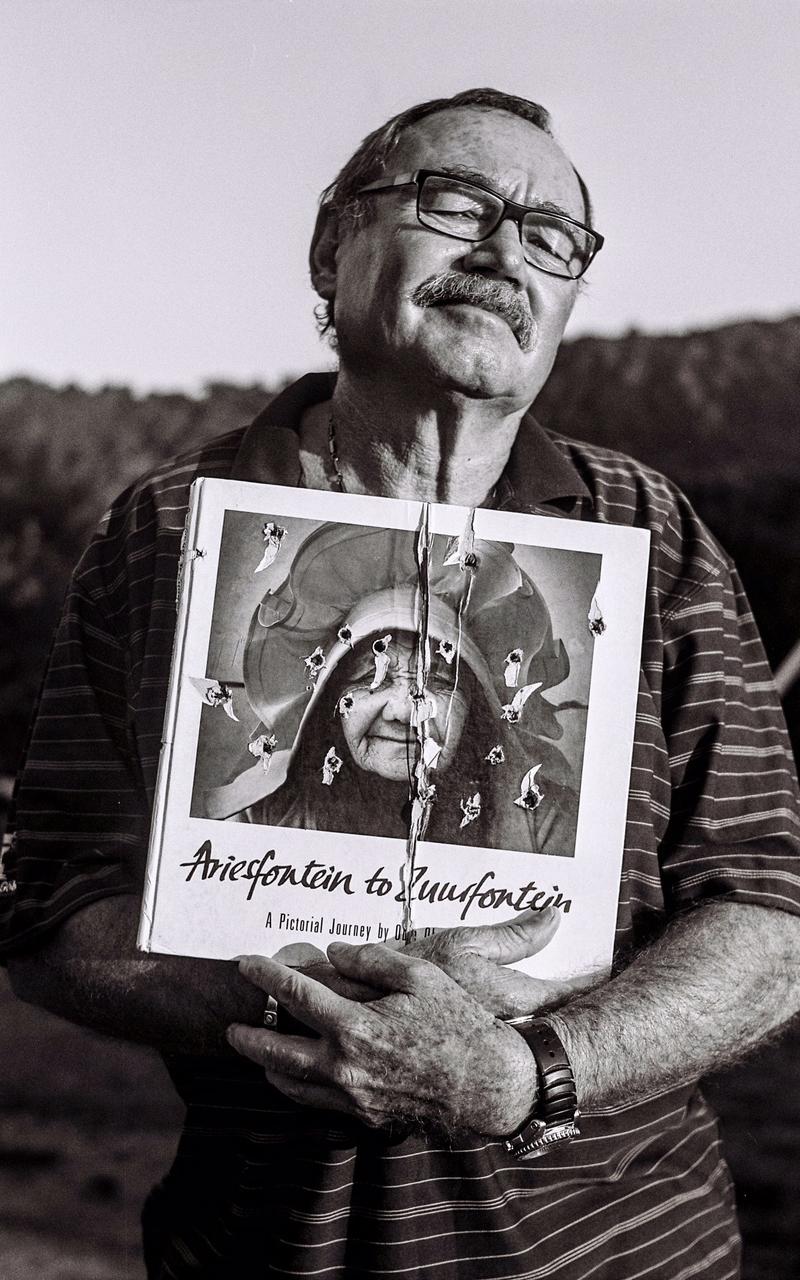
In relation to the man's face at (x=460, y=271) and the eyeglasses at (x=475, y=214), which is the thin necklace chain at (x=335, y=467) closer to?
the man's face at (x=460, y=271)

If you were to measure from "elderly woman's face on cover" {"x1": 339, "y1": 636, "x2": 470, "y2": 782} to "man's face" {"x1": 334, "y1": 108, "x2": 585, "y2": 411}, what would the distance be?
11.7 inches

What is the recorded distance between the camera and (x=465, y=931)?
3.21 feet

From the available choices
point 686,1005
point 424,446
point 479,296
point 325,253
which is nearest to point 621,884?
point 686,1005

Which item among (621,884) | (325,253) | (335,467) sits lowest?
(621,884)

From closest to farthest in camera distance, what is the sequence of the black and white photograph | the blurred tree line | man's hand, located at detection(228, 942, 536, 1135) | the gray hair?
1. man's hand, located at detection(228, 942, 536, 1135)
2. the black and white photograph
3. the gray hair
4. the blurred tree line

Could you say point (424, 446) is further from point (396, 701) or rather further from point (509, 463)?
point (396, 701)

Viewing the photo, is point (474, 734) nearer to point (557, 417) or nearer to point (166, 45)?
point (557, 417)

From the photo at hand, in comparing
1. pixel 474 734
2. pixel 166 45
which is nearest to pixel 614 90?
pixel 166 45

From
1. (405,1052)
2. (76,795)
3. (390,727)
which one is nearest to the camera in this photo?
(405,1052)

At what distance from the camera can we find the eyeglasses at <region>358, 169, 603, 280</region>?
108 cm

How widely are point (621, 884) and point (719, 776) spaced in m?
0.16

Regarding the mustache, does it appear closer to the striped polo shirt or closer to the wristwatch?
the striped polo shirt

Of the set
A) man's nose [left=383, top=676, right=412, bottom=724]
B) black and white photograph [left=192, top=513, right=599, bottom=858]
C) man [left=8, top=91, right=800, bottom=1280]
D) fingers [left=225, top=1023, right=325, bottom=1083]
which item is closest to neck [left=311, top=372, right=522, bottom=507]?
man [left=8, top=91, right=800, bottom=1280]

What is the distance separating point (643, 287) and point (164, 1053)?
3.59 ft
